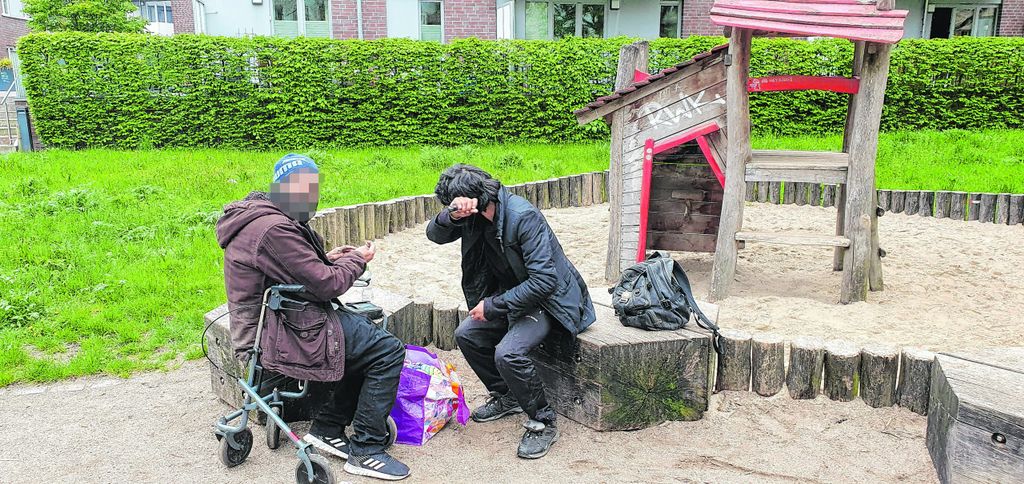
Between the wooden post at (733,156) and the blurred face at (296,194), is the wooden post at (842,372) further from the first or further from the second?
the blurred face at (296,194)

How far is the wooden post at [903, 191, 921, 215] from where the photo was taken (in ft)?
31.7

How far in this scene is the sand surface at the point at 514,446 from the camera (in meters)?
3.80

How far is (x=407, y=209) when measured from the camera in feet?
29.9

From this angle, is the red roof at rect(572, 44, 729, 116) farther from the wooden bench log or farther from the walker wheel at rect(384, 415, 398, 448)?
the walker wheel at rect(384, 415, 398, 448)

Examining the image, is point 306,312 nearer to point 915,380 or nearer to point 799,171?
point 915,380

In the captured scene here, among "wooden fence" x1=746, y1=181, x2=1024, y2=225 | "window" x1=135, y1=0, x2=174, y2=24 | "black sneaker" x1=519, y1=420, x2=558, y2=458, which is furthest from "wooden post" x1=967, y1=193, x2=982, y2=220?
"window" x1=135, y1=0, x2=174, y2=24

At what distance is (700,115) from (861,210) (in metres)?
1.45

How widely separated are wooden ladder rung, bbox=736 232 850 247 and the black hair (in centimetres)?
313

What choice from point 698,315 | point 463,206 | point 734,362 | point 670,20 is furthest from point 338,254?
point 670,20

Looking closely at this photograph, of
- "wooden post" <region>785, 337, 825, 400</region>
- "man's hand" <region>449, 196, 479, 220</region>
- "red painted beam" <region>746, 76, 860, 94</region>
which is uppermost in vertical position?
"red painted beam" <region>746, 76, 860, 94</region>

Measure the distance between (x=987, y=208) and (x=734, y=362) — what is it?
6.25 m

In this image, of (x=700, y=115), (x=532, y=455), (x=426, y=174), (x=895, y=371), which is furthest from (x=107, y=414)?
(x=426, y=174)

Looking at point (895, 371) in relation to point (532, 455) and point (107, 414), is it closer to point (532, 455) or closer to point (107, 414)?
point (532, 455)

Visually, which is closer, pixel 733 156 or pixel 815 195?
pixel 733 156
